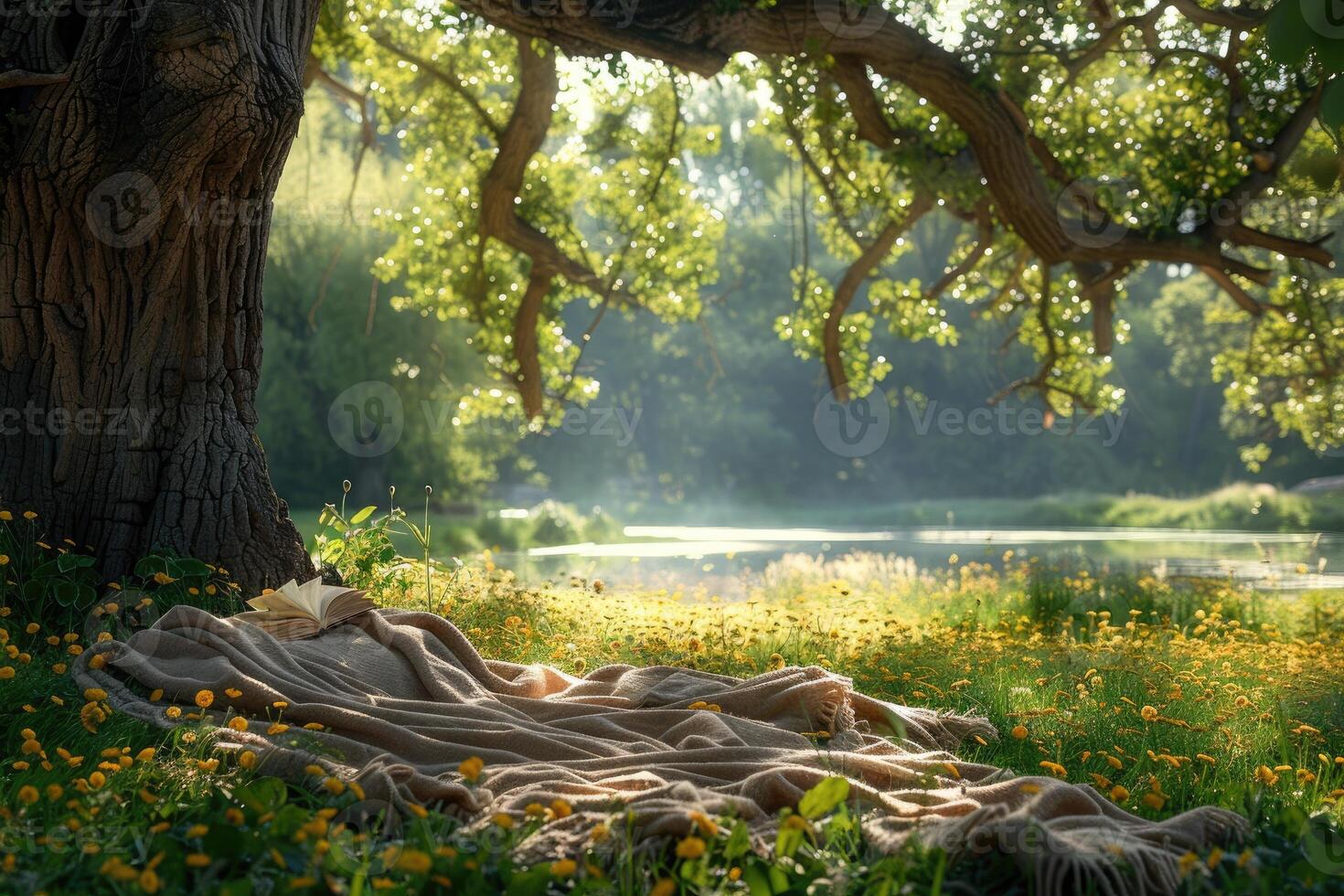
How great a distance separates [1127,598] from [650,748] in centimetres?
556

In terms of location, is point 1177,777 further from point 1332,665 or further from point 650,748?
point 1332,665

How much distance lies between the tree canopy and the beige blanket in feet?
13.7

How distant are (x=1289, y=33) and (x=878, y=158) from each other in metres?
8.28

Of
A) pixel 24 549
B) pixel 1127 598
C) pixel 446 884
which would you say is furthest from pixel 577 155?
pixel 446 884

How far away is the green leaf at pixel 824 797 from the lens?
8.86ft

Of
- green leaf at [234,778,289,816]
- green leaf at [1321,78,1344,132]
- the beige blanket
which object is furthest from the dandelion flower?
green leaf at [1321,78,1344,132]

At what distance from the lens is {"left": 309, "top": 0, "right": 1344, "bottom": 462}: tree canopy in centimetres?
805

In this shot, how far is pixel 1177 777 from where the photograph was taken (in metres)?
3.85

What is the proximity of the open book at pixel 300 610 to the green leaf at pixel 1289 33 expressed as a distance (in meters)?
3.76

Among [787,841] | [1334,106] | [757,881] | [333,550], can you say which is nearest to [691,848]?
[757,881]

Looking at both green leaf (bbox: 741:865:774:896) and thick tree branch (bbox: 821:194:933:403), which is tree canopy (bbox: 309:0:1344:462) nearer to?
thick tree branch (bbox: 821:194:933:403)

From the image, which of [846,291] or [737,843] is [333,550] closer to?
[737,843]

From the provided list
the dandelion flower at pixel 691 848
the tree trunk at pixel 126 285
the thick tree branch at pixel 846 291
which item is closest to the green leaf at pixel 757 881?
the dandelion flower at pixel 691 848

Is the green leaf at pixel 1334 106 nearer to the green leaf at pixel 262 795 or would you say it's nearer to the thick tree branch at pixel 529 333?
the green leaf at pixel 262 795
